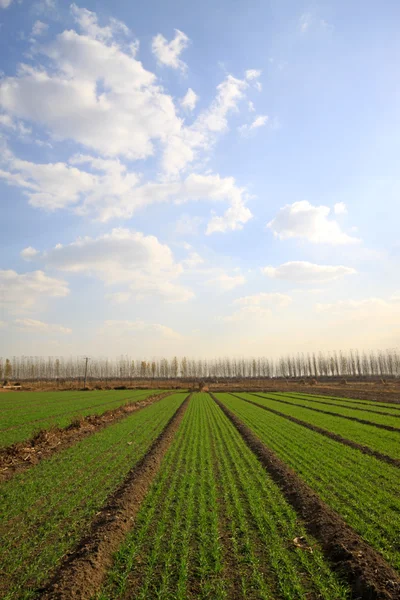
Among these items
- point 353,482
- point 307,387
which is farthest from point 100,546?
point 307,387

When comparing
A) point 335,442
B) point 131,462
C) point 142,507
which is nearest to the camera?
point 142,507

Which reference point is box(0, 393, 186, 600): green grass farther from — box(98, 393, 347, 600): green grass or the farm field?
box(98, 393, 347, 600): green grass

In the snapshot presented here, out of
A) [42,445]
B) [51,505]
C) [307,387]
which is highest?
[51,505]

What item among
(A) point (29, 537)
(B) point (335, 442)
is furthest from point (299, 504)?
(B) point (335, 442)

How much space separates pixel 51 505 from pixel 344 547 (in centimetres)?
861

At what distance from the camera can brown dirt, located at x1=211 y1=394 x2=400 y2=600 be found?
20.9 feet

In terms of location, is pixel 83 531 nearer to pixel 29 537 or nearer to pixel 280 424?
pixel 29 537

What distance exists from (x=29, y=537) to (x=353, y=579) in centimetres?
763

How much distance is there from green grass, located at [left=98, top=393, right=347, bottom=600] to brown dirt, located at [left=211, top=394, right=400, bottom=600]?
32 cm

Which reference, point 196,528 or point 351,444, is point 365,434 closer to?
point 351,444

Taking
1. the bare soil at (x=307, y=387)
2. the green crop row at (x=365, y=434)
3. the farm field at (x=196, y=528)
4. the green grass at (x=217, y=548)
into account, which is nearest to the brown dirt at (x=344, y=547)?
the farm field at (x=196, y=528)

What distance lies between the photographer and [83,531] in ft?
29.0

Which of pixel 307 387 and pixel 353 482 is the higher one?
pixel 353 482

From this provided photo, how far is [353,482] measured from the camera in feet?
41.0
